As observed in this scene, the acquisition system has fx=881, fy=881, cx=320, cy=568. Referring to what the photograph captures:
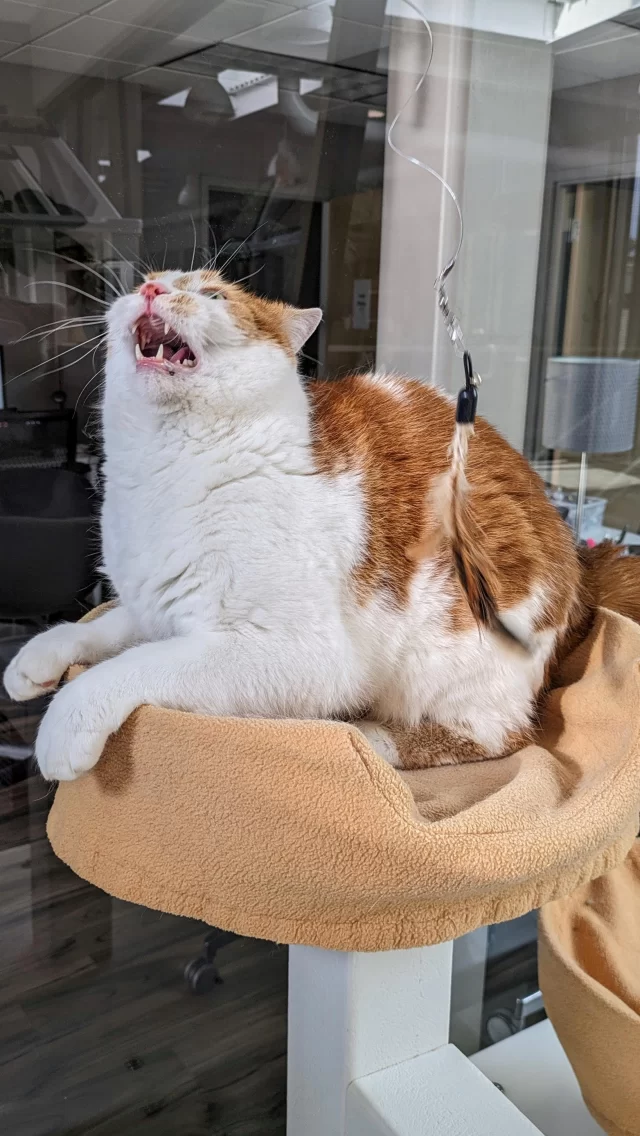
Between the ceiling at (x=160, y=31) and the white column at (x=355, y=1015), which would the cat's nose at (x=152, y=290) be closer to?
the ceiling at (x=160, y=31)

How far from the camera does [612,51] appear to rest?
147cm

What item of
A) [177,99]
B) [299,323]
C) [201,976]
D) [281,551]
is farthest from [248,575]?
[201,976]

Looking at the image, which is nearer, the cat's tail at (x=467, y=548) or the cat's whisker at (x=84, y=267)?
the cat's tail at (x=467, y=548)

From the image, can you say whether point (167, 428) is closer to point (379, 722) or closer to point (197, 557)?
point (197, 557)

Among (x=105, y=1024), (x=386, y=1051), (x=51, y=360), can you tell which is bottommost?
(x=105, y=1024)

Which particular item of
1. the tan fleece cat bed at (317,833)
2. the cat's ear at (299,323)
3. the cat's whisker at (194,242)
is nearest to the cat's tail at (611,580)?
the tan fleece cat bed at (317,833)

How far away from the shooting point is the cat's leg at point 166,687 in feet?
2.23

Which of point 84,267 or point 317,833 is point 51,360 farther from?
point 317,833

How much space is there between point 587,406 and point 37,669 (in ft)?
3.83

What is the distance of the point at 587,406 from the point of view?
5.34ft

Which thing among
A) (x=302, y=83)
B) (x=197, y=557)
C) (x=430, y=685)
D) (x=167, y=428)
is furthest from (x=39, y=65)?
(x=430, y=685)

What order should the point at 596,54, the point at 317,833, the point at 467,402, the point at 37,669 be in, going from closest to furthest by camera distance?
the point at 317,833, the point at 467,402, the point at 37,669, the point at 596,54

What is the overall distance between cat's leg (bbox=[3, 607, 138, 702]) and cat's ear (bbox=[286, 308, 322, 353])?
334mm

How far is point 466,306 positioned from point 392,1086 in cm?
115
